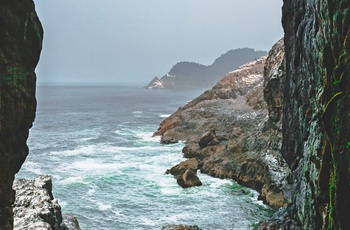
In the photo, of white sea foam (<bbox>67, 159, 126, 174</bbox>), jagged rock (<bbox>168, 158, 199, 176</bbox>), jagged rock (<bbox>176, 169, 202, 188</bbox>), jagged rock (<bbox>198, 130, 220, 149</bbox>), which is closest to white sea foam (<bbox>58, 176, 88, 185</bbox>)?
white sea foam (<bbox>67, 159, 126, 174</bbox>)

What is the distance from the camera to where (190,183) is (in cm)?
Answer: 4481

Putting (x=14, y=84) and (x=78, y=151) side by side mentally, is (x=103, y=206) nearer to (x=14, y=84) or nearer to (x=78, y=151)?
(x=78, y=151)

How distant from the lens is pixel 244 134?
55.3m

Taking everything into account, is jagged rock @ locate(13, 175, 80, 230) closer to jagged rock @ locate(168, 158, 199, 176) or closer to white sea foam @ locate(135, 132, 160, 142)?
jagged rock @ locate(168, 158, 199, 176)

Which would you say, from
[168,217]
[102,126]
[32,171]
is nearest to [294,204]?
[168,217]

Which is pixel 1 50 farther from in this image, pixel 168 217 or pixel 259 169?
pixel 259 169

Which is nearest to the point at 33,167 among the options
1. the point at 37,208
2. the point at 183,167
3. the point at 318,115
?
the point at 183,167

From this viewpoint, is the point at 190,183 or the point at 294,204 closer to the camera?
the point at 294,204

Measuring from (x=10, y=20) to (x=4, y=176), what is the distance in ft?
18.9

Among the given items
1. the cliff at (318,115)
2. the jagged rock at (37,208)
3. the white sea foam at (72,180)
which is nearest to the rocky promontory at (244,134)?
the cliff at (318,115)

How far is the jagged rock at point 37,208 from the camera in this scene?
20.5 meters

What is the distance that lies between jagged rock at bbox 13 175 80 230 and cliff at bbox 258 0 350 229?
50.0 ft

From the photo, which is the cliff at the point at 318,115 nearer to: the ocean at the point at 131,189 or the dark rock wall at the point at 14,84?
the ocean at the point at 131,189

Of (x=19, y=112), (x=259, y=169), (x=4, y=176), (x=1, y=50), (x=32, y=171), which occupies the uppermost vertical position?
(x=1, y=50)
